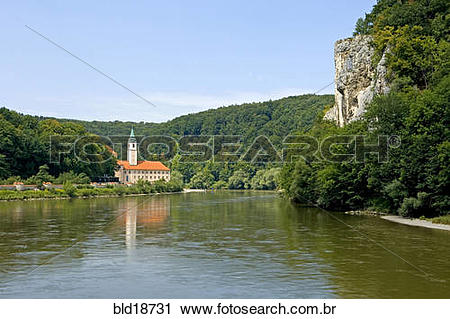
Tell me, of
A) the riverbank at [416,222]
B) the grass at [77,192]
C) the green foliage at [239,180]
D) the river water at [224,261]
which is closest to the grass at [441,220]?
the riverbank at [416,222]

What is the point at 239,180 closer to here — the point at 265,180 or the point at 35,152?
the point at 265,180

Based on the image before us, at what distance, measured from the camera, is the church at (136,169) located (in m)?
172

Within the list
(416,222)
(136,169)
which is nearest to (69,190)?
(416,222)

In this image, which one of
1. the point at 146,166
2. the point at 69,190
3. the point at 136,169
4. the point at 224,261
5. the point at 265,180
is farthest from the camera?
the point at 146,166

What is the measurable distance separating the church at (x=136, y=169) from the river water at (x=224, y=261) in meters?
133

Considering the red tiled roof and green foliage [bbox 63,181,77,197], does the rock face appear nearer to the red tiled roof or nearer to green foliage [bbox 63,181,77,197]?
green foliage [bbox 63,181,77,197]

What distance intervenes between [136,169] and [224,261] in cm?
15189

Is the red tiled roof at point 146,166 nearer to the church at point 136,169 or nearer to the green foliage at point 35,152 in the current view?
the church at point 136,169

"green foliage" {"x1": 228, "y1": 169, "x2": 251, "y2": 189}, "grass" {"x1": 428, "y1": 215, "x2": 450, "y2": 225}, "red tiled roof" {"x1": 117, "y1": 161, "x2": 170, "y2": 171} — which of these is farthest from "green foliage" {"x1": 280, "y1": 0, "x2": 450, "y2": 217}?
"red tiled roof" {"x1": 117, "y1": 161, "x2": 170, "y2": 171}

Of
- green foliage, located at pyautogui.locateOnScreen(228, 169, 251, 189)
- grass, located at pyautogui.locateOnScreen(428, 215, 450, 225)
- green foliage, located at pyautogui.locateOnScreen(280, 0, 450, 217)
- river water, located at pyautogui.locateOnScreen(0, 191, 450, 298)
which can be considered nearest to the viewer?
river water, located at pyautogui.locateOnScreen(0, 191, 450, 298)

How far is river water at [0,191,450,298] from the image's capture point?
18062 mm

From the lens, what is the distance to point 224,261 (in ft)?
78.0

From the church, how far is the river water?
Result: 132838mm
